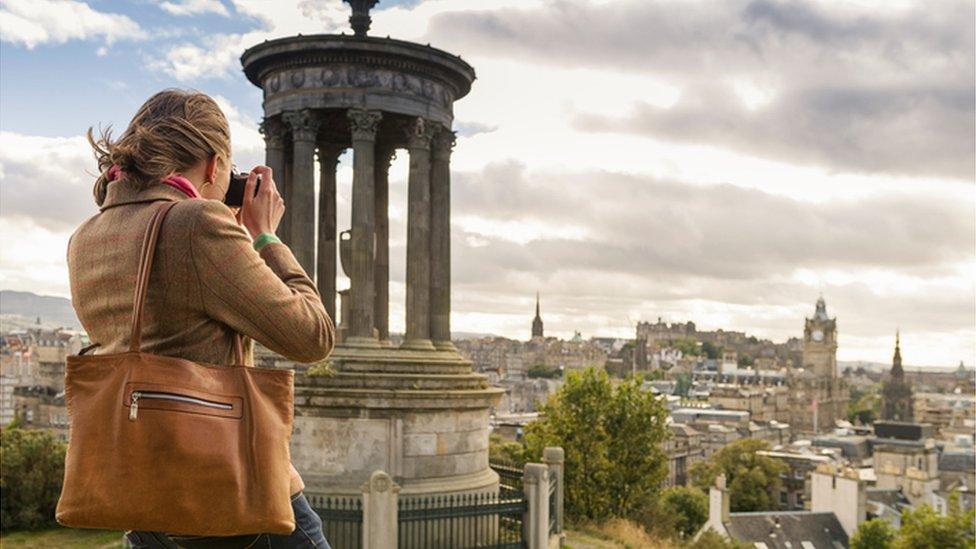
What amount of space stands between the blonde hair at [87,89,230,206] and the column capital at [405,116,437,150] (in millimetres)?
16844

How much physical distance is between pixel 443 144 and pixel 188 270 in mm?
18333

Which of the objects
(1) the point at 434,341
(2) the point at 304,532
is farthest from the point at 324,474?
(2) the point at 304,532

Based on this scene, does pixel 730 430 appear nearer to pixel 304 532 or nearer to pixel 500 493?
pixel 500 493

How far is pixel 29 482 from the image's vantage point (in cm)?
2402

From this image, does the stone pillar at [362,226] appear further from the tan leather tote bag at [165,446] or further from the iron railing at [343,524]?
the tan leather tote bag at [165,446]

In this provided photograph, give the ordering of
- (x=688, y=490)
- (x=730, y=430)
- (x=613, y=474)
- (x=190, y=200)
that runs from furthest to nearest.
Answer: (x=730, y=430)
(x=688, y=490)
(x=613, y=474)
(x=190, y=200)

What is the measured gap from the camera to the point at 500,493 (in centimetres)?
1742

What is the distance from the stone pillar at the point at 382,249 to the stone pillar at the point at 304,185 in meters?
2.83

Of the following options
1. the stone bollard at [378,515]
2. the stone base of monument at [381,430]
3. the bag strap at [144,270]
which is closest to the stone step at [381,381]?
the stone base of monument at [381,430]

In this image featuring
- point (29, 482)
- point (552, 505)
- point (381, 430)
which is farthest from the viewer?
point (29, 482)

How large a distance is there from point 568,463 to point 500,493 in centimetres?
1670

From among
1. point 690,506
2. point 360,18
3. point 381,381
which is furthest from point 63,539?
point 690,506

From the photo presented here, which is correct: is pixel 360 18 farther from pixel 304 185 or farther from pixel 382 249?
pixel 382 249

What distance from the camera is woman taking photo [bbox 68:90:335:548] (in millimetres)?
2490
